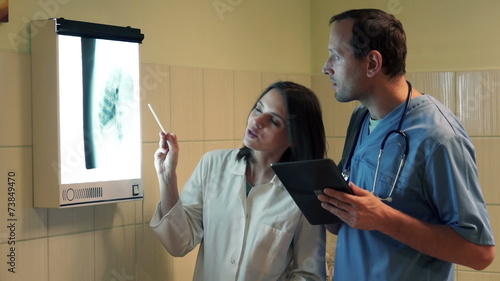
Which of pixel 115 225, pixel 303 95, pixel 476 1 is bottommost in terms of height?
pixel 115 225

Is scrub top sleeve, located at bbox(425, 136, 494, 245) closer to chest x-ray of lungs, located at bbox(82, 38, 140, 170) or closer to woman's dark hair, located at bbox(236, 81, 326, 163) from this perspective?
woman's dark hair, located at bbox(236, 81, 326, 163)

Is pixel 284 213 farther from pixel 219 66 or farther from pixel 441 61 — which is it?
pixel 441 61

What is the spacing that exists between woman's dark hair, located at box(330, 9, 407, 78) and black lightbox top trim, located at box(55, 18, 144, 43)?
0.69 metres

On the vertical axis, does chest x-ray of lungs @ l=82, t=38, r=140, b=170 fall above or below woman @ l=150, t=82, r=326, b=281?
above

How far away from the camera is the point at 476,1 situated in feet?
8.58

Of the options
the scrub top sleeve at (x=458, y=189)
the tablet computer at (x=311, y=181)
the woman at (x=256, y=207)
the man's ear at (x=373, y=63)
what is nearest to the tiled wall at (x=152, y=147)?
the woman at (x=256, y=207)

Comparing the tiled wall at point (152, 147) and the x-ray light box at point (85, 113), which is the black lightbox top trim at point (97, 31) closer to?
the x-ray light box at point (85, 113)

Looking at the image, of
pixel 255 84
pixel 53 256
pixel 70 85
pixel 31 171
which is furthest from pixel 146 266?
pixel 255 84

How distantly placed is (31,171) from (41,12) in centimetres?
45

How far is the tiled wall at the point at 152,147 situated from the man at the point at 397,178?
724mm

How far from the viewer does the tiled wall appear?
182 centimetres

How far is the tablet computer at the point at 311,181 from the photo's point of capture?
148cm

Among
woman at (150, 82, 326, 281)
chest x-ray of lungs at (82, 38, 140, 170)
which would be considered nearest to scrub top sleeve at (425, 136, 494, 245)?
woman at (150, 82, 326, 281)

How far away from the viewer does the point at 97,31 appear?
1888mm
